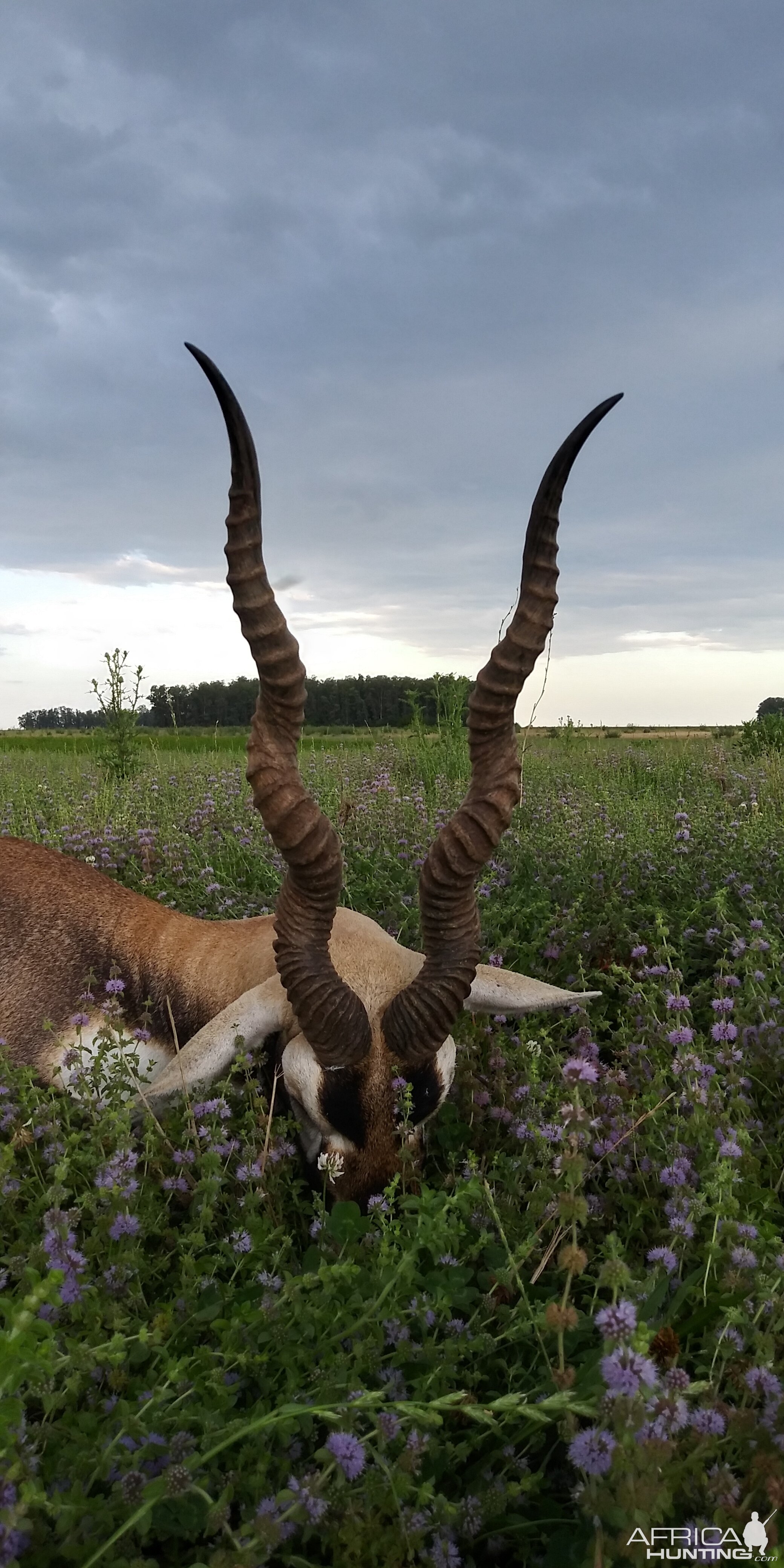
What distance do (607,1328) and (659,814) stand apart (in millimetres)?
7696

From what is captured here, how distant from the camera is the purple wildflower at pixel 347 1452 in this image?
1.68 meters

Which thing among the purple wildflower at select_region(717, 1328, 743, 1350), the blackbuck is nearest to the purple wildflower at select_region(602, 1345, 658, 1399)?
the purple wildflower at select_region(717, 1328, 743, 1350)

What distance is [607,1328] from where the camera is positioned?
4.93ft

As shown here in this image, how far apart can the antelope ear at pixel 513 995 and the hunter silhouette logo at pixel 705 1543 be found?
102 inches

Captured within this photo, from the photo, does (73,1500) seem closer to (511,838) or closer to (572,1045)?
(572,1045)

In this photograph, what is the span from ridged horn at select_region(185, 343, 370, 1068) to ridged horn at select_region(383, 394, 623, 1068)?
24cm

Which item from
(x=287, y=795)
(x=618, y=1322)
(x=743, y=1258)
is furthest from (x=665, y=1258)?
(x=287, y=795)

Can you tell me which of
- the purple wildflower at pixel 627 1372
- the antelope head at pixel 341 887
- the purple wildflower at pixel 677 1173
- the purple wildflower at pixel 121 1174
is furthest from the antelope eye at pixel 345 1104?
the purple wildflower at pixel 627 1372

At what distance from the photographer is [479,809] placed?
12.3 feet

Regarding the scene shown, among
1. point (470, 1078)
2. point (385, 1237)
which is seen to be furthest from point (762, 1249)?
point (470, 1078)

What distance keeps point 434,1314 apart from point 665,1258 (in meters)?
0.56

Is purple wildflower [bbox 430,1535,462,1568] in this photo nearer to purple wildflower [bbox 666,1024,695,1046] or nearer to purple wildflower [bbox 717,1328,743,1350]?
purple wildflower [bbox 717,1328,743,1350]

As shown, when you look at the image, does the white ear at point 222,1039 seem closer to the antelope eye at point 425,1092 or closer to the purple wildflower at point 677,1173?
the antelope eye at point 425,1092

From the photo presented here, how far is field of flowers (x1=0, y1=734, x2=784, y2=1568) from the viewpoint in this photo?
5.49ft
